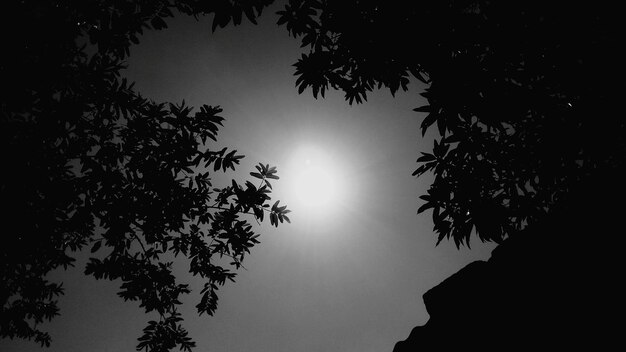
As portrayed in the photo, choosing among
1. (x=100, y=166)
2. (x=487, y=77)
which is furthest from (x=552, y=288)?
(x=100, y=166)

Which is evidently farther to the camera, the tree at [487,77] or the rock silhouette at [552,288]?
the tree at [487,77]

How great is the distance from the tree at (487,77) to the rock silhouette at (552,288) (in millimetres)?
1160

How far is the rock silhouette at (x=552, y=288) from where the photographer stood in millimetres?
1635

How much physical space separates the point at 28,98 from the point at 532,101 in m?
6.23

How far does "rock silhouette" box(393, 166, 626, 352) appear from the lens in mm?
1635

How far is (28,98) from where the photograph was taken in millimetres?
3828

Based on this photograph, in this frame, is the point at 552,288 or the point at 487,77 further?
the point at 487,77

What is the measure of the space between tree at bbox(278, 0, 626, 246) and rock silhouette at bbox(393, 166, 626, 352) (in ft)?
3.81

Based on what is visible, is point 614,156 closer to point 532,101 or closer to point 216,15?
point 532,101

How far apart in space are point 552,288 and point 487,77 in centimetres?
219

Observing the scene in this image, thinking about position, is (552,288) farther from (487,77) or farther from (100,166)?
(100,166)

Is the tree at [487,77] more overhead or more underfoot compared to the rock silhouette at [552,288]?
more overhead

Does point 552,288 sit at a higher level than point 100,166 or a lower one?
lower

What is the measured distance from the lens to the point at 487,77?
3152mm
